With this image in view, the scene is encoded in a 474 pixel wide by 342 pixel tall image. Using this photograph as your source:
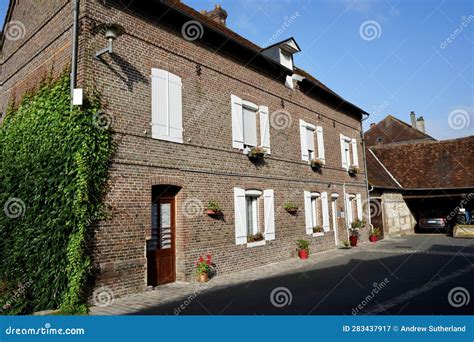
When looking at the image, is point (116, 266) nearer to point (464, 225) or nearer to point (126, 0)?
point (126, 0)

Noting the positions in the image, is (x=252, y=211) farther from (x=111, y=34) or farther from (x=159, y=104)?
(x=111, y=34)

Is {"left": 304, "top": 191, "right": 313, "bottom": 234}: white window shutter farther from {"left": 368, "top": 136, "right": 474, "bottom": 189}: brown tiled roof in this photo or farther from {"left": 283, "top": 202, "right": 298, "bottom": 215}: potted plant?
{"left": 368, "top": 136, "right": 474, "bottom": 189}: brown tiled roof

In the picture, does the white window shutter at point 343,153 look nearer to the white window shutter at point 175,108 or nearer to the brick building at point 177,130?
the brick building at point 177,130

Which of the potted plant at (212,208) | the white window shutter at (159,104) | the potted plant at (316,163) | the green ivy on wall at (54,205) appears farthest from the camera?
the potted plant at (316,163)

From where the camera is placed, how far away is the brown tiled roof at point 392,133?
35.4 metres

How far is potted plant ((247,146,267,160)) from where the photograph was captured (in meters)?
11.8

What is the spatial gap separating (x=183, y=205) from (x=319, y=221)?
783cm

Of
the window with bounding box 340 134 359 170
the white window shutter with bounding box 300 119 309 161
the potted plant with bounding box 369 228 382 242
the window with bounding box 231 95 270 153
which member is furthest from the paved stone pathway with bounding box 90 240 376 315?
the potted plant with bounding box 369 228 382 242

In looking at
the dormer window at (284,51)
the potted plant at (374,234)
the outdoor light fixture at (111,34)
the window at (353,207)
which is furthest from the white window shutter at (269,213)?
the potted plant at (374,234)

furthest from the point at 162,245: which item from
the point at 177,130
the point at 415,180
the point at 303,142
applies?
the point at 415,180

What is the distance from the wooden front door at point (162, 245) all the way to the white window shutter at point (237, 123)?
3.12m

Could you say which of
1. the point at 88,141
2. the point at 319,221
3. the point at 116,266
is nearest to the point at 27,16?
the point at 88,141

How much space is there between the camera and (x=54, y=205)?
7254 mm

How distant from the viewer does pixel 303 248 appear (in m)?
13.2
